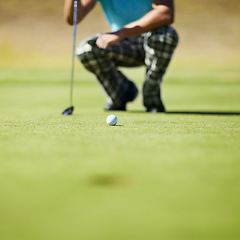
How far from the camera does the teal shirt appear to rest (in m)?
3.04

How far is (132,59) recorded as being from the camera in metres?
3.22

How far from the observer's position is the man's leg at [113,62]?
2.96 metres

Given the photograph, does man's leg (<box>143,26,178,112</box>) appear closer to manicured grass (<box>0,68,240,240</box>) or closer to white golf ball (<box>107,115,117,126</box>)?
white golf ball (<box>107,115,117,126</box>)

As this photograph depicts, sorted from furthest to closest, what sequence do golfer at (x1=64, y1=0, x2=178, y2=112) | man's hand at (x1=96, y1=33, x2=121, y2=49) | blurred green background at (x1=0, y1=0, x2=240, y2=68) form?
blurred green background at (x1=0, y1=0, x2=240, y2=68)
golfer at (x1=64, y1=0, x2=178, y2=112)
man's hand at (x1=96, y1=33, x2=121, y2=49)

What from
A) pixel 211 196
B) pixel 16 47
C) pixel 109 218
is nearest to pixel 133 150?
pixel 211 196

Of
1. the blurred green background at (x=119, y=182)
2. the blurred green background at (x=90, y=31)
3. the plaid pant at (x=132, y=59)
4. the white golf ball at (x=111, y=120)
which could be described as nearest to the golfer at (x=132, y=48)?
the plaid pant at (x=132, y=59)

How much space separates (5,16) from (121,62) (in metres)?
17.0

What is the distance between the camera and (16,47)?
17.0 m

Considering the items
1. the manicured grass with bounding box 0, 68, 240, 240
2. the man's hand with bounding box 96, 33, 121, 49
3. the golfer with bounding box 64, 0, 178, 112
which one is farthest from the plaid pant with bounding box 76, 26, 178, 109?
the manicured grass with bounding box 0, 68, 240, 240

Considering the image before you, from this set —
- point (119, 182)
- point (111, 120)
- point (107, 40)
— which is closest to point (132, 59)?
point (107, 40)

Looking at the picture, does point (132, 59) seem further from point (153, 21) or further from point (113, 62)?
point (153, 21)

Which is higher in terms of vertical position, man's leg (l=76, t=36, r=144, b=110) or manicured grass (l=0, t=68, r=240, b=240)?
manicured grass (l=0, t=68, r=240, b=240)

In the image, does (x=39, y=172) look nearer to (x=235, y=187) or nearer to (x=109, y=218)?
(x=109, y=218)

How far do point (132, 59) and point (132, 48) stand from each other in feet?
0.34
